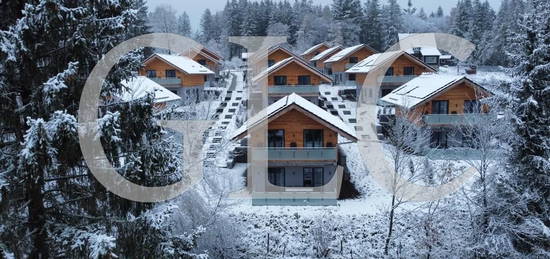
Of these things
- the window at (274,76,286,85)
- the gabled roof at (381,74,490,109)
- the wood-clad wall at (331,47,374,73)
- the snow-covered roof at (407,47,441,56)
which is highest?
the snow-covered roof at (407,47,441,56)

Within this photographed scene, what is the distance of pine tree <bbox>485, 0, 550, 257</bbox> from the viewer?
1648 cm

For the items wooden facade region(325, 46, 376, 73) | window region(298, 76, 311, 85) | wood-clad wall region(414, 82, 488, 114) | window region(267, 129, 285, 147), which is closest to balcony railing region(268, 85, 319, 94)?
window region(298, 76, 311, 85)

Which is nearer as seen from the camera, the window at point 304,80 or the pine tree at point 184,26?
the window at point 304,80

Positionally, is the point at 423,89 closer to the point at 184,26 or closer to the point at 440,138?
the point at 440,138

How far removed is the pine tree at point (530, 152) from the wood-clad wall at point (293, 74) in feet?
91.4

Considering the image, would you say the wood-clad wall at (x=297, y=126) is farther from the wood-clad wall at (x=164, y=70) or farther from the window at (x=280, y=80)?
the wood-clad wall at (x=164, y=70)

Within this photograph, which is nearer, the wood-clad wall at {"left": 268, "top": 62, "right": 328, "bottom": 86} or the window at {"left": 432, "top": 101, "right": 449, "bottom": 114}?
the window at {"left": 432, "top": 101, "right": 449, "bottom": 114}

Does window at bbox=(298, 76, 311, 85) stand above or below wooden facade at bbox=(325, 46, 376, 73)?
below

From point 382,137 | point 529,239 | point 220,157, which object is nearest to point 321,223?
point 529,239

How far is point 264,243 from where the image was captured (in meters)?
22.5

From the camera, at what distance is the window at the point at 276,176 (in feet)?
90.2

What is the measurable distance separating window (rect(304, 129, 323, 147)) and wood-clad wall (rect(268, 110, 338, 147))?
249mm

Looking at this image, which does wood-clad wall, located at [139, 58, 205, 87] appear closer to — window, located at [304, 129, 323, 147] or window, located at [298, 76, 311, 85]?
window, located at [298, 76, 311, 85]

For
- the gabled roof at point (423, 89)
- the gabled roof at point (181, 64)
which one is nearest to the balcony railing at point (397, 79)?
the gabled roof at point (423, 89)
